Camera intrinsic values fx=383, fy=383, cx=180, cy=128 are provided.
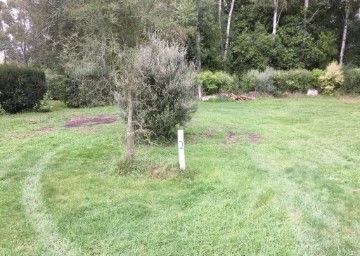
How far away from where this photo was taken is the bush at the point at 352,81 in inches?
Answer: 720

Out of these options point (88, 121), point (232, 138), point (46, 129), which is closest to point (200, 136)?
point (232, 138)

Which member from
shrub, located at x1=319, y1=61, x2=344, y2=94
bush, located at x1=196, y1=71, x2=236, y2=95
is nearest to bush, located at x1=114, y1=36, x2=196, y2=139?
bush, located at x1=196, y1=71, x2=236, y2=95

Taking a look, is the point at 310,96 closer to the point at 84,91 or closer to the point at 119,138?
the point at 84,91

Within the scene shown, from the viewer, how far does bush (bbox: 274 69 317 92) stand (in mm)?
18406

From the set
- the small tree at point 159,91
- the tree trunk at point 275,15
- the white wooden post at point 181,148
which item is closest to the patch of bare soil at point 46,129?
the small tree at point 159,91

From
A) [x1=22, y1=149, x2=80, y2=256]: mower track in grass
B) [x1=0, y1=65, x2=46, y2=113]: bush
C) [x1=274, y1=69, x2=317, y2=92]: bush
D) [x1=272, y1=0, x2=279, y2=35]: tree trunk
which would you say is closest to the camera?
[x1=22, y1=149, x2=80, y2=256]: mower track in grass

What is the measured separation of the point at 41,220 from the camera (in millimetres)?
4203

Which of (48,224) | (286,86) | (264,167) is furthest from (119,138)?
(286,86)

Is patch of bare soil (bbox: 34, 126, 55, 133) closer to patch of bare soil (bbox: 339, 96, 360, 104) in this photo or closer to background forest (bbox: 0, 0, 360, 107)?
background forest (bbox: 0, 0, 360, 107)

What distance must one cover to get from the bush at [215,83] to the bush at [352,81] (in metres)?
5.47

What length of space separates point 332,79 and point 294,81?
1803 mm

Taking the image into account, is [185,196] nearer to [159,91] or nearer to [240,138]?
[159,91]

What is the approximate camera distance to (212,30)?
65.3 feet

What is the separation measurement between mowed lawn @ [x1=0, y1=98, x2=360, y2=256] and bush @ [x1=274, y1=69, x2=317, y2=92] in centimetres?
998
